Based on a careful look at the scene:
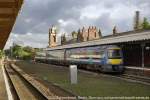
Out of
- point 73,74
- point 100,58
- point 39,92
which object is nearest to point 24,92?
point 39,92

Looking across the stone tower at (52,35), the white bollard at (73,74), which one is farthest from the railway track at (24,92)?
the stone tower at (52,35)

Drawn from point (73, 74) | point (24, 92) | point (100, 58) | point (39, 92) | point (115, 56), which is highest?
point (115, 56)

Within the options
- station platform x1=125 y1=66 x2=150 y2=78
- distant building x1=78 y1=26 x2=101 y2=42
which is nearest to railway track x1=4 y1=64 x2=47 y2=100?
station platform x1=125 y1=66 x2=150 y2=78

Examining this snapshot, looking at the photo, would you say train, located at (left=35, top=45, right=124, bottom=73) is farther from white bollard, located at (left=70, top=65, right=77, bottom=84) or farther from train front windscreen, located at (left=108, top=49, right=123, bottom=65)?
white bollard, located at (left=70, top=65, right=77, bottom=84)

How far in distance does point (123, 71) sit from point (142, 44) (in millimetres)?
4403

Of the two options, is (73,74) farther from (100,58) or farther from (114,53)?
(100,58)

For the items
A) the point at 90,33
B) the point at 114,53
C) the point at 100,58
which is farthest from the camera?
the point at 90,33

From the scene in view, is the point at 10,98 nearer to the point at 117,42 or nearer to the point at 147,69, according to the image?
the point at 147,69

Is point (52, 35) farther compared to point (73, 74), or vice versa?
point (52, 35)

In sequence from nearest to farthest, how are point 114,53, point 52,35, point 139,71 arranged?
point 139,71, point 114,53, point 52,35

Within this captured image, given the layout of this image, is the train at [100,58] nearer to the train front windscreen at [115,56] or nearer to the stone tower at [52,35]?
the train front windscreen at [115,56]

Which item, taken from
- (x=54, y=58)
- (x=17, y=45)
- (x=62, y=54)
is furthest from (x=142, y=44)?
(x=17, y=45)

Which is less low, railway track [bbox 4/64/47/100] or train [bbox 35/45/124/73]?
train [bbox 35/45/124/73]

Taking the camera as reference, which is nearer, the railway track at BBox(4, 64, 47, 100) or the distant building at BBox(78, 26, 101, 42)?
the railway track at BBox(4, 64, 47, 100)
